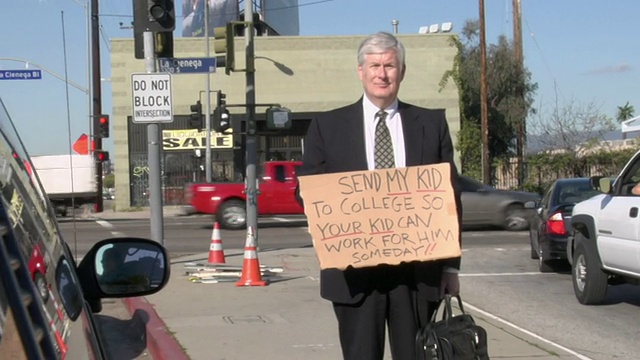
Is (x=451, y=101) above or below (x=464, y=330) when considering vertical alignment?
above

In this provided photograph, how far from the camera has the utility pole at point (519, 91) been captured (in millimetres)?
36000

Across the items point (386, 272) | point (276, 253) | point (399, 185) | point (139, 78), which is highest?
point (139, 78)

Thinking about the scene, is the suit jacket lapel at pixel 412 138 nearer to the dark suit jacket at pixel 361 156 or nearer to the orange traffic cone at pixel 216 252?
the dark suit jacket at pixel 361 156

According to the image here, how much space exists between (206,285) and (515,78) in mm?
30820

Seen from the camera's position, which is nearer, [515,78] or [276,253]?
[276,253]

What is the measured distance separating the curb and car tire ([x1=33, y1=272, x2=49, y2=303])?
17.7ft

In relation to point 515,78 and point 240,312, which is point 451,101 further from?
point 240,312

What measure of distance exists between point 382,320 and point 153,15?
7.80 metres

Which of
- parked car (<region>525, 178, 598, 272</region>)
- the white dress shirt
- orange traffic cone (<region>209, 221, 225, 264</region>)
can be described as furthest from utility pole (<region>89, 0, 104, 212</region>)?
parked car (<region>525, 178, 598, 272</region>)

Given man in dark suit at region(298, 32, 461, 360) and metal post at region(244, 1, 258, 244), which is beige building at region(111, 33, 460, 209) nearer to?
metal post at region(244, 1, 258, 244)

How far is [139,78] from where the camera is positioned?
1148 cm

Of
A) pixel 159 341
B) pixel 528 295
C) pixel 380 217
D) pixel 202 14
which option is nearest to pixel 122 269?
pixel 380 217

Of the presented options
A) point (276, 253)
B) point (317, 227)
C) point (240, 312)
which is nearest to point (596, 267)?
point (240, 312)

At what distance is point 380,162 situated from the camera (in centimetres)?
423
